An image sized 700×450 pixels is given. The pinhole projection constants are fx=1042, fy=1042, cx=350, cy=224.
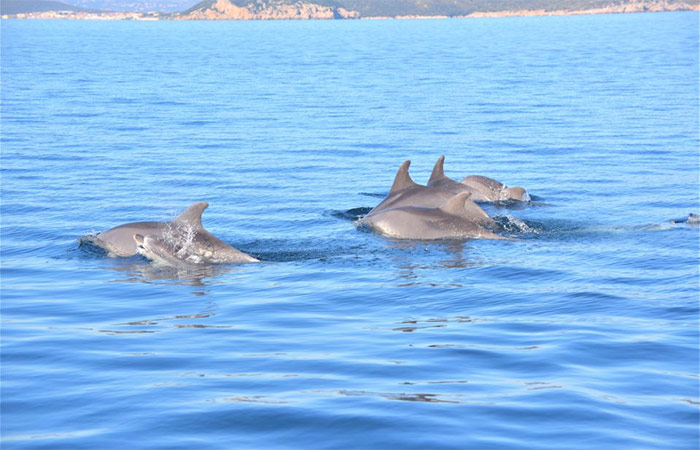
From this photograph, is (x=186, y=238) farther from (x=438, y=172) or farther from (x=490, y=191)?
(x=490, y=191)

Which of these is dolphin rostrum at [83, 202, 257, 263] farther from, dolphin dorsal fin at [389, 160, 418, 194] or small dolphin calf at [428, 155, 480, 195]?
small dolphin calf at [428, 155, 480, 195]

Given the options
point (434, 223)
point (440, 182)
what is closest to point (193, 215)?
point (434, 223)

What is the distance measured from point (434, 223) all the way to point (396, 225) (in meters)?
0.72

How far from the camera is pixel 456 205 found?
1870 cm

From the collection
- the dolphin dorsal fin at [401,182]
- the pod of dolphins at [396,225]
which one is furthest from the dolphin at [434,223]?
the dolphin dorsal fin at [401,182]

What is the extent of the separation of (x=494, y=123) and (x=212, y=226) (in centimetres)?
2231

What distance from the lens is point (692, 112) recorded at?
4384 centimetres

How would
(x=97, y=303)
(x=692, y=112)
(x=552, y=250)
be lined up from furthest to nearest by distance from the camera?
(x=692, y=112) < (x=552, y=250) < (x=97, y=303)

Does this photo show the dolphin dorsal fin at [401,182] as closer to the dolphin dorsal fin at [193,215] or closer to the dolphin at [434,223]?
the dolphin at [434,223]

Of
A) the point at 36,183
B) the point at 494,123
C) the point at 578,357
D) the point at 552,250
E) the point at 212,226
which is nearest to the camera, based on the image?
the point at 578,357

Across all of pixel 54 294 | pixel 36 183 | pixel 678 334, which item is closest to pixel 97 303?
pixel 54 294

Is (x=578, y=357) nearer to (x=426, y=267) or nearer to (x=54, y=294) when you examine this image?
(x=426, y=267)

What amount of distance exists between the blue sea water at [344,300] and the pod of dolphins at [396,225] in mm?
382

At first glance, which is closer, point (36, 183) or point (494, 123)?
point (36, 183)
